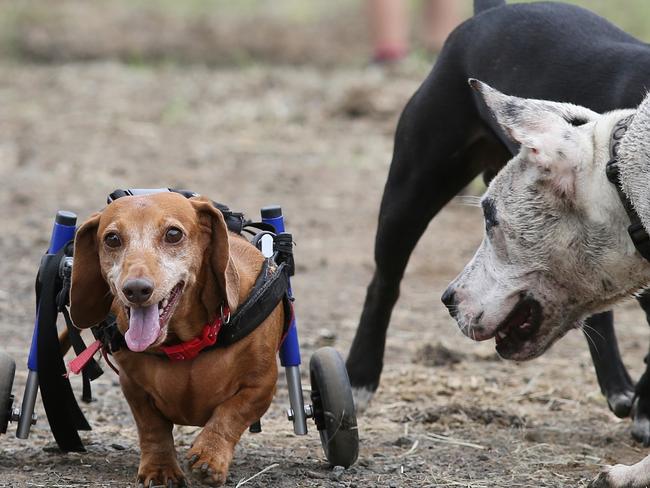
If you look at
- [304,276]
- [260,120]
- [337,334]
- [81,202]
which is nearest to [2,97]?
[260,120]

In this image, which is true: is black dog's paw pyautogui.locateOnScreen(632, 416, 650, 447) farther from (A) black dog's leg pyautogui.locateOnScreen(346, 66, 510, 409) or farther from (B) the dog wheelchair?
(B) the dog wheelchair

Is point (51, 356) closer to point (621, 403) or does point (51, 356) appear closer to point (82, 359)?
point (82, 359)

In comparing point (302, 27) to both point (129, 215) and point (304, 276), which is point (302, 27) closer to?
point (304, 276)

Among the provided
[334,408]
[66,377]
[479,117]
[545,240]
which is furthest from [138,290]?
[479,117]

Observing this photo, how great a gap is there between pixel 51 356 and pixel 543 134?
1.67 meters

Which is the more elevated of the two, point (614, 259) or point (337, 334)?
point (614, 259)

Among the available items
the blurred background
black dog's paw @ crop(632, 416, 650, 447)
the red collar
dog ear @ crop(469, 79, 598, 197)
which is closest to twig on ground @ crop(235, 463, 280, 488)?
the red collar

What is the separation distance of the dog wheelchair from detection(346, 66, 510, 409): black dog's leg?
0.94 metres

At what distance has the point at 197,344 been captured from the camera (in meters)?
3.74

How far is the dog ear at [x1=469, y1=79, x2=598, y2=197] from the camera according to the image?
3803 millimetres

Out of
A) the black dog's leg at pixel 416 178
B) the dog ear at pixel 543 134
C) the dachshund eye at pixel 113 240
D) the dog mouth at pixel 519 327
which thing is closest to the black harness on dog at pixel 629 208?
the dog ear at pixel 543 134

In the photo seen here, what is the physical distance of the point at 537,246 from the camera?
13.0 ft

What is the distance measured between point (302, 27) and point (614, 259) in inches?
433

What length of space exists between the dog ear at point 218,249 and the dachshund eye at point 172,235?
0.46ft
